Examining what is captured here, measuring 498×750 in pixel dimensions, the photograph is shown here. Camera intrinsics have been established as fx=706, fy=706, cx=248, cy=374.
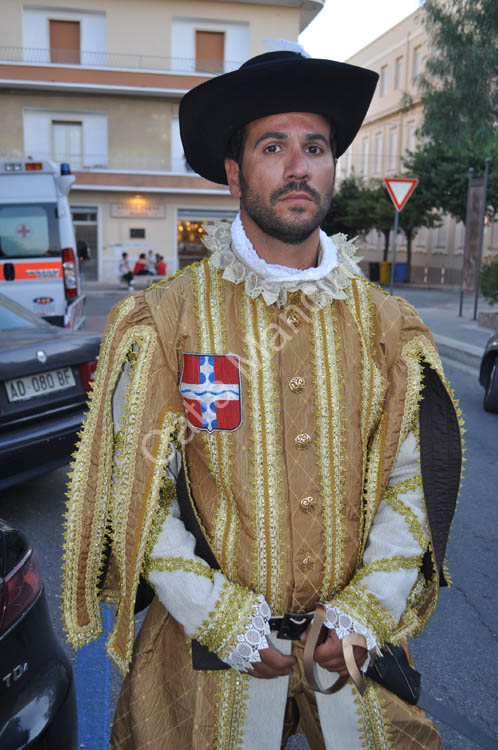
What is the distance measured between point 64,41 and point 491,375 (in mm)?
26790

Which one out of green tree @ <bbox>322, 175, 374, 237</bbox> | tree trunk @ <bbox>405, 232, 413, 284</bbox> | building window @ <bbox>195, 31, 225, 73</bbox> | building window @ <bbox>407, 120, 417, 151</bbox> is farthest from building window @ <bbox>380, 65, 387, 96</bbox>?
building window @ <bbox>195, 31, 225, 73</bbox>

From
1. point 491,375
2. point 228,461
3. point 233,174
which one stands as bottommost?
point 491,375

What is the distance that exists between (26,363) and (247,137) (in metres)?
3.09

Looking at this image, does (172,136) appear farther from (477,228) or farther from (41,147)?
(477,228)

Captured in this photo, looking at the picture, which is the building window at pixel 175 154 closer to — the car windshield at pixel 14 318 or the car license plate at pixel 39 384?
the car windshield at pixel 14 318

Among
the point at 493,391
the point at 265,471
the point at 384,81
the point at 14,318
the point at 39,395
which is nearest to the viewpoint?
the point at 265,471

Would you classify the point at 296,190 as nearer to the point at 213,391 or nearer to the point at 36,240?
the point at 213,391

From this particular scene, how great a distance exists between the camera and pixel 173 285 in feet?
5.39

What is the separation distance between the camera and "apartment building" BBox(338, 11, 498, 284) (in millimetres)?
34062

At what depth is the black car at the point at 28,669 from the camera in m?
1.73

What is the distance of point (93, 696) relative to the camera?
282cm

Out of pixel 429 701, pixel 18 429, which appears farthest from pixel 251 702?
pixel 18 429

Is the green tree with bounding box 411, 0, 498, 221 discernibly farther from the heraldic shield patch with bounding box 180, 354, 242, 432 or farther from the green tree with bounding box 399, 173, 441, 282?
the green tree with bounding box 399, 173, 441, 282

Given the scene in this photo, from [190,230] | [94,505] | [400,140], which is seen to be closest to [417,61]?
[400,140]
